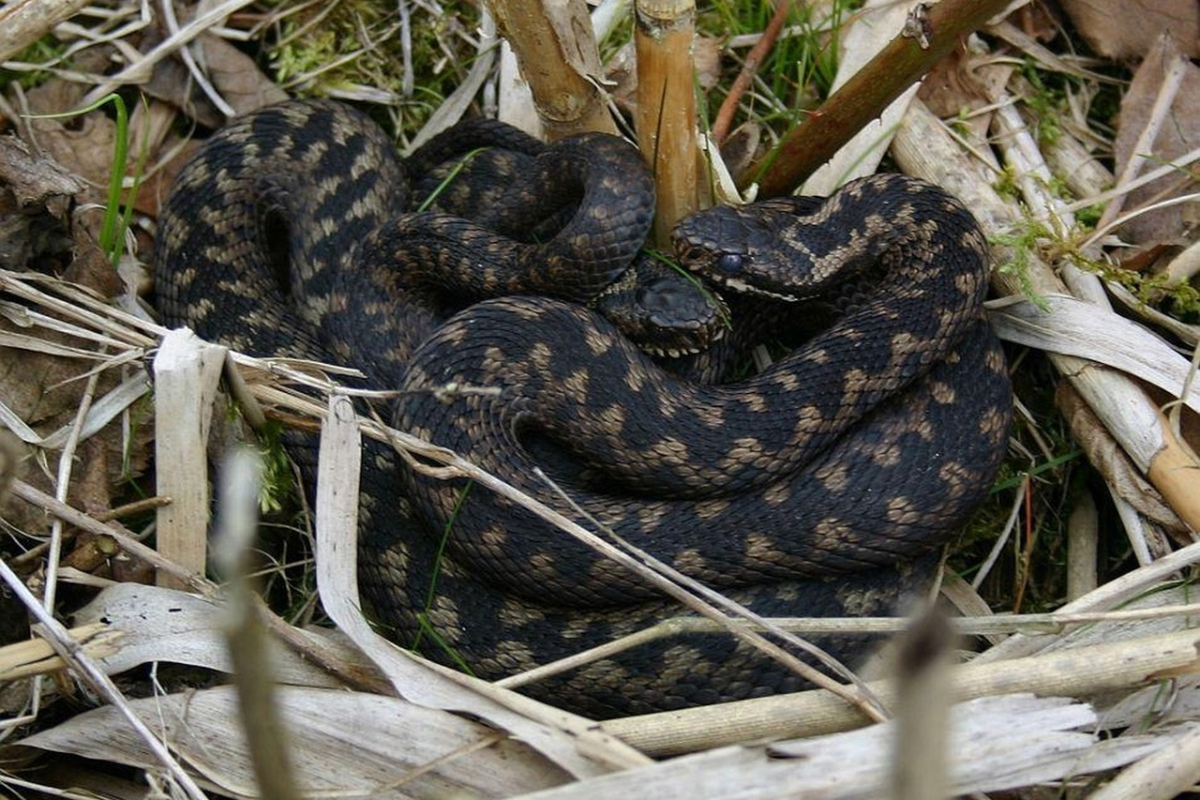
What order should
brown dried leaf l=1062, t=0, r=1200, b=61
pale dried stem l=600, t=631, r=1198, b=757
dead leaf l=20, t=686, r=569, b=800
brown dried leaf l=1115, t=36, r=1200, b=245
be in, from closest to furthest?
pale dried stem l=600, t=631, r=1198, b=757 < dead leaf l=20, t=686, r=569, b=800 < brown dried leaf l=1115, t=36, r=1200, b=245 < brown dried leaf l=1062, t=0, r=1200, b=61

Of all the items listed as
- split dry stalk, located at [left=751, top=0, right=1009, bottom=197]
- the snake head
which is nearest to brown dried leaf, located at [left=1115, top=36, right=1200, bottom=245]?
split dry stalk, located at [left=751, top=0, right=1009, bottom=197]

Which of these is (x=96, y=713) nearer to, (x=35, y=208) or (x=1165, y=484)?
(x=35, y=208)

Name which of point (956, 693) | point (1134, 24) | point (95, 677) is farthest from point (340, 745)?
point (1134, 24)

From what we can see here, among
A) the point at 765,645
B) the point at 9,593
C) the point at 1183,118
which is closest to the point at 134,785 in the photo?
the point at 9,593

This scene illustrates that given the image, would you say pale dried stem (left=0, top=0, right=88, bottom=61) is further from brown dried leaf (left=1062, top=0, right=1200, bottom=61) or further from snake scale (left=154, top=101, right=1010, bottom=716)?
brown dried leaf (left=1062, top=0, right=1200, bottom=61)

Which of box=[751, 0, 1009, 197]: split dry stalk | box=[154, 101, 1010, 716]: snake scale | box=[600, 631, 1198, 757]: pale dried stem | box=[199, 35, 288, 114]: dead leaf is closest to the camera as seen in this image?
box=[600, 631, 1198, 757]: pale dried stem

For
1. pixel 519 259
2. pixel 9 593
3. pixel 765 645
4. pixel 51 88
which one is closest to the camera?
pixel 765 645
